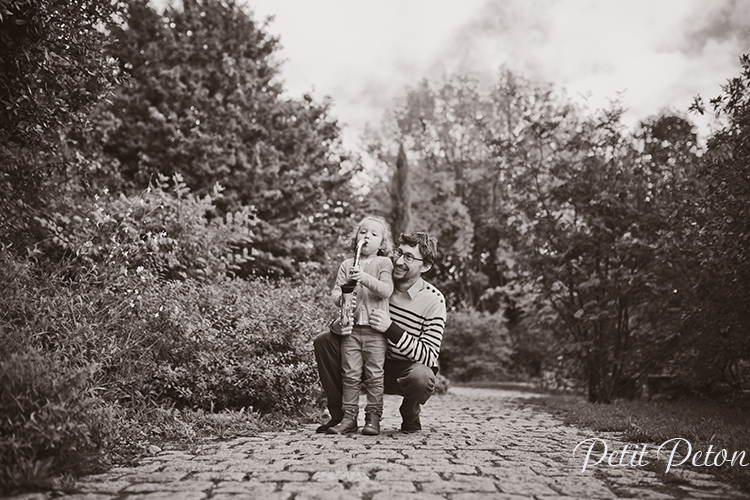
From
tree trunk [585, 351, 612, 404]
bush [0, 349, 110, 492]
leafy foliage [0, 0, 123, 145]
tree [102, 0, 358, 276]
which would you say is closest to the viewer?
bush [0, 349, 110, 492]

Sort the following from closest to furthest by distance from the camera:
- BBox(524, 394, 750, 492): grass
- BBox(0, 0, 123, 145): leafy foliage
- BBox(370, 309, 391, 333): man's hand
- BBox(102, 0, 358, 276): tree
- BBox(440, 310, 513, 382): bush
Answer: BBox(524, 394, 750, 492): grass → BBox(370, 309, 391, 333): man's hand → BBox(0, 0, 123, 145): leafy foliage → BBox(102, 0, 358, 276): tree → BBox(440, 310, 513, 382): bush

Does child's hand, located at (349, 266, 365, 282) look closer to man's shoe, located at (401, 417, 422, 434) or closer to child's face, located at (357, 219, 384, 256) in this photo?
child's face, located at (357, 219, 384, 256)

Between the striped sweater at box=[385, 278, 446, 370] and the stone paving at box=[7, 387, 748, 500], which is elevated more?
the striped sweater at box=[385, 278, 446, 370]

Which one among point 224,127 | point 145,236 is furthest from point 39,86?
point 224,127

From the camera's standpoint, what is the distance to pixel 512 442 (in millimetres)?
4684

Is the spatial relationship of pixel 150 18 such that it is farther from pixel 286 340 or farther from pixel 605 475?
pixel 605 475

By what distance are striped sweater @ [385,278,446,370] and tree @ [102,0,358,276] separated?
913 centimetres

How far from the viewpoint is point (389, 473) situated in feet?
10.6

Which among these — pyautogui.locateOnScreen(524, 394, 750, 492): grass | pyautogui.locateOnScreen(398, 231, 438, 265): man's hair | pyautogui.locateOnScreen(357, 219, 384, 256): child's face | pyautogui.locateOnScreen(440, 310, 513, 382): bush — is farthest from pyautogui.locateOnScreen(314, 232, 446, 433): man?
pyautogui.locateOnScreen(440, 310, 513, 382): bush

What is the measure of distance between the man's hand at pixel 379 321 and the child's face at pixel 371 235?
0.50m

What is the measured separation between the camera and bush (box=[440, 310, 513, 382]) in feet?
66.7

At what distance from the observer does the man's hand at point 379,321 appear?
4.59 m

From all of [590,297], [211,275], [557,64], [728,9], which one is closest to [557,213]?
[590,297]

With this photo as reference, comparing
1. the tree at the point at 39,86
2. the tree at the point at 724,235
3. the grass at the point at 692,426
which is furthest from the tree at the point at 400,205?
the tree at the point at 39,86
